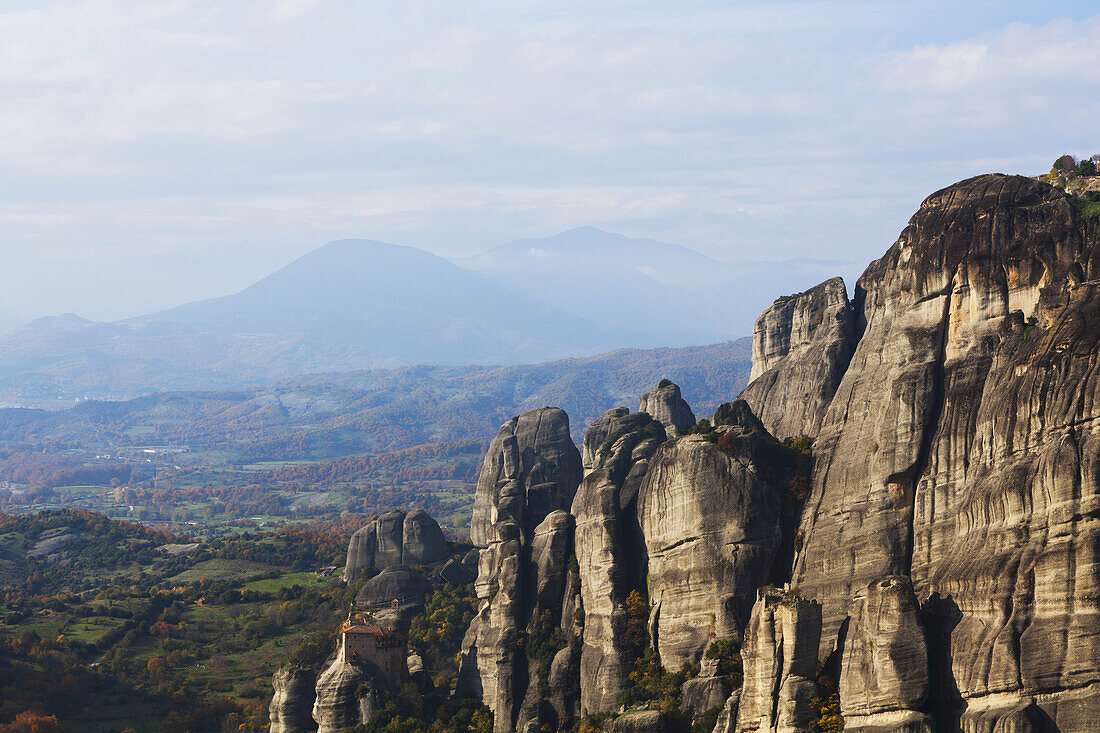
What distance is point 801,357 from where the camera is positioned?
75.2 m

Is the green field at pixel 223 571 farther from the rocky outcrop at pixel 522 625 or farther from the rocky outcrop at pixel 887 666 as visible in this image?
the rocky outcrop at pixel 887 666

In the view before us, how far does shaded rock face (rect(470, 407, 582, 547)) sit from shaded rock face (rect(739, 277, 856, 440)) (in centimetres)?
1623

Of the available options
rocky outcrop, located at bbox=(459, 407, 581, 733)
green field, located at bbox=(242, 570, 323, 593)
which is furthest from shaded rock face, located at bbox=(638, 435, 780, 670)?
green field, located at bbox=(242, 570, 323, 593)

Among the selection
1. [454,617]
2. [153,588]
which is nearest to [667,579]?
[454,617]

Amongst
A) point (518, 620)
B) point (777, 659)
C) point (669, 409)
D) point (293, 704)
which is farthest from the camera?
point (669, 409)

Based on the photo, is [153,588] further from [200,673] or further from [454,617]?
[454,617]

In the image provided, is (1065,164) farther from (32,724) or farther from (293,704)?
(32,724)

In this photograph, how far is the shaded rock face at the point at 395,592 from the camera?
9219cm

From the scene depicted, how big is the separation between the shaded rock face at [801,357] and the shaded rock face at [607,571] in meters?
9.70

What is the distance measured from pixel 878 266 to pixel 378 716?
38654mm

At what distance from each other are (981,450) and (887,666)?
9878mm

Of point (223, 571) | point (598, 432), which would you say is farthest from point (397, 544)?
point (223, 571)

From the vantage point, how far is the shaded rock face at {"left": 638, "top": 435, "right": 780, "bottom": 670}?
187 ft

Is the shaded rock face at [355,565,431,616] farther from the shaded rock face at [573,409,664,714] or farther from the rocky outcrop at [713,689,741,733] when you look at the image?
the rocky outcrop at [713,689,741,733]
